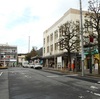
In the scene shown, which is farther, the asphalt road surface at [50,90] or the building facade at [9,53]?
the building facade at [9,53]

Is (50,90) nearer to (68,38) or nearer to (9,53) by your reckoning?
(68,38)

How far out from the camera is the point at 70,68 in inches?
1895

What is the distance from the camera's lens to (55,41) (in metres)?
74.4

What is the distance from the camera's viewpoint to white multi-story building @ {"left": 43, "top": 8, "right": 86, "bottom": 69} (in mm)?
60744

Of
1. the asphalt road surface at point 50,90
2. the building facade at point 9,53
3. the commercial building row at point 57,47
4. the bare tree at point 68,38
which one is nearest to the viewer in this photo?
the asphalt road surface at point 50,90

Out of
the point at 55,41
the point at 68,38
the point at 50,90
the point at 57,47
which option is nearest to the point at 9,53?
the point at 55,41

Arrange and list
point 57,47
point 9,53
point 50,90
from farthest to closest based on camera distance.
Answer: point 9,53 → point 57,47 → point 50,90

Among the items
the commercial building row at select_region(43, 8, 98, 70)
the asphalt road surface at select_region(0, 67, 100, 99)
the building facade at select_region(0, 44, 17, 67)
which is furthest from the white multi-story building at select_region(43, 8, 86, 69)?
the building facade at select_region(0, 44, 17, 67)

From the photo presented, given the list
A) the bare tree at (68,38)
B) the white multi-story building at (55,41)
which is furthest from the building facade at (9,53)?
the bare tree at (68,38)

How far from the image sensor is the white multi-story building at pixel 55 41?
199 ft

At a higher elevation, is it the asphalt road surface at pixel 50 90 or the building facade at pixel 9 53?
the building facade at pixel 9 53

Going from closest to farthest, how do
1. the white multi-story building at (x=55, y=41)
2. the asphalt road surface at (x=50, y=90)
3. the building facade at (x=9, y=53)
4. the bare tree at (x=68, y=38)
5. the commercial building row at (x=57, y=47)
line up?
the asphalt road surface at (x=50, y=90) < the bare tree at (x=68, y=38) < the commercial building row at (x=57, y=47) < the white multi-story building at (x=55, y=41) < the building facade at (x=9, y=53)

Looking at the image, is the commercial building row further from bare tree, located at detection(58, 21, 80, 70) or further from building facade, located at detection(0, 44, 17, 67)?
building facade, located at detection(0, 44, 17, 67)

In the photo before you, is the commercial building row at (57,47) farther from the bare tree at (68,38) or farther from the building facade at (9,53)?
the building facade at (9,53)
